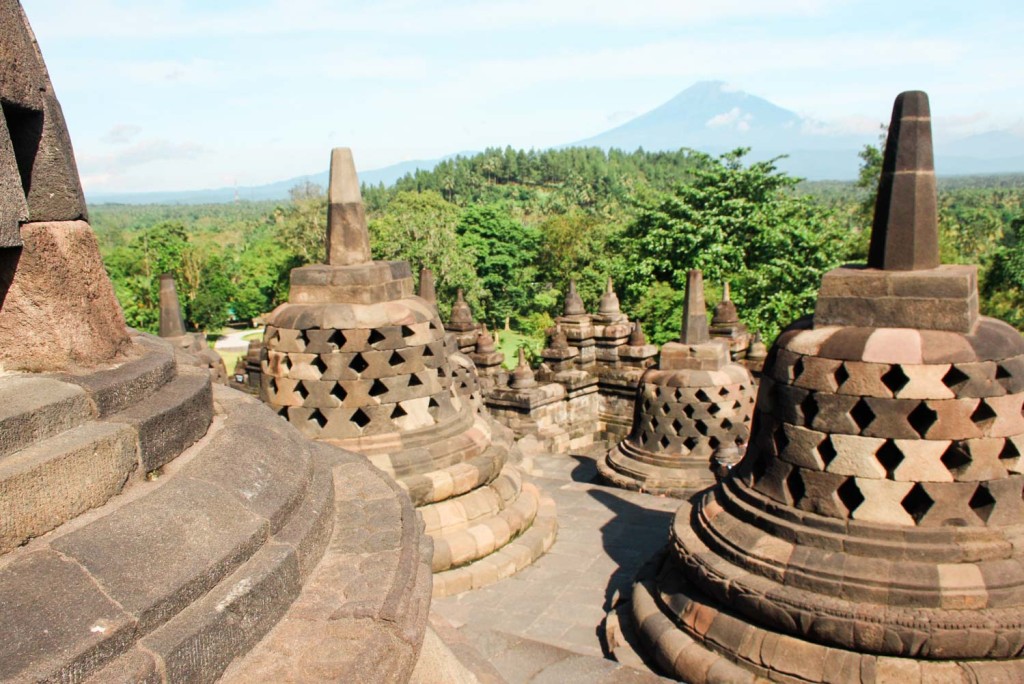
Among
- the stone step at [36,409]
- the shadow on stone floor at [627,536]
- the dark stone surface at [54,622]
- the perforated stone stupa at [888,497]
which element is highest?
the stone step at [36,409]

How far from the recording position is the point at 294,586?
2297mm

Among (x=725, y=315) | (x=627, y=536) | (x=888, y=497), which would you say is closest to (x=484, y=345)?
(x=725, y=315)

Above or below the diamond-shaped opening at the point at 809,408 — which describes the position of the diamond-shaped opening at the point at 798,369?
above

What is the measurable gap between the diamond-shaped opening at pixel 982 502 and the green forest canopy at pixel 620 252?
64.5 ft

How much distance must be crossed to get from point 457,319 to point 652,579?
38.9ft

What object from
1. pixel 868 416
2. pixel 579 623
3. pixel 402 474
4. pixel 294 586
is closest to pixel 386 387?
pixel 402 474


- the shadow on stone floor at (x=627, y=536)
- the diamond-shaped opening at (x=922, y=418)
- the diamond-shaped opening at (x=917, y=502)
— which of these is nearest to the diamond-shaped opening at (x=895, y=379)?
the diamond-shaped opening at (x=922, y=418)

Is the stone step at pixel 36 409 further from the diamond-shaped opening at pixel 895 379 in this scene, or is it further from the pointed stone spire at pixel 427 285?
the pointed stone spire at pixel 427 285

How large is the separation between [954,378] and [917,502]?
799 mm

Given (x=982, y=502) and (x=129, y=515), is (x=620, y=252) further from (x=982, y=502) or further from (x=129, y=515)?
(x=129, y=515)

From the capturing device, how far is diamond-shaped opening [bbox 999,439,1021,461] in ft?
15.3

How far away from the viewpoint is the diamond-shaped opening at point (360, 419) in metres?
6.70

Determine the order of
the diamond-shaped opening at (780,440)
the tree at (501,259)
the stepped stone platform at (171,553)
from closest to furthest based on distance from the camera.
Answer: the stepped stone platform at (171,553)
the diamond-shaped opening at (780,440)
the tree at (501,259)

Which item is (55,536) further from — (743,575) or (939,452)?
(939,452)
